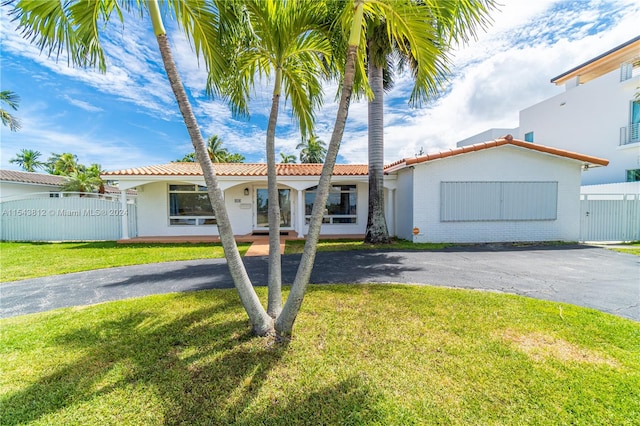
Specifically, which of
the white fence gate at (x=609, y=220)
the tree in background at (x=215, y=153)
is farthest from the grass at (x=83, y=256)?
the tree in background at (x=215, y=153)

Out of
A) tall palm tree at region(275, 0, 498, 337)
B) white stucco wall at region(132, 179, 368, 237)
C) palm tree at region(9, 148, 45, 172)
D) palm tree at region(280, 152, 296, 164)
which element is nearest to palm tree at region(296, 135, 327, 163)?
palm tree at region(280, 152, 296, 164)

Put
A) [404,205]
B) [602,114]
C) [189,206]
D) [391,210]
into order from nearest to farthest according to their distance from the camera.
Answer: [404,205] → [391,210] → [189,206] → [602,114]

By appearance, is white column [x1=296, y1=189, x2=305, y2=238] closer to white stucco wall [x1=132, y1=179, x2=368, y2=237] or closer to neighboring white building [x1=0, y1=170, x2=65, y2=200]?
white stucco wall [x1=132, y1=179, x2=368, y2=237]

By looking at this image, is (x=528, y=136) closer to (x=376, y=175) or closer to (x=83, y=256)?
(x=376, y=175)

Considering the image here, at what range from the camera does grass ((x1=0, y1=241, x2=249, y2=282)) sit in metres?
7.93

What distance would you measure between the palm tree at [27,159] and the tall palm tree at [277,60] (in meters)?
58.7

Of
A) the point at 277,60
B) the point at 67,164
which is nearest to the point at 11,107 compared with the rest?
the point at 277,60

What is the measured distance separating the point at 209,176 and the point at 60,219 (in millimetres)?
15864

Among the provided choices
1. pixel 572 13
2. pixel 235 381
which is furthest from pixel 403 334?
pixel 572 13

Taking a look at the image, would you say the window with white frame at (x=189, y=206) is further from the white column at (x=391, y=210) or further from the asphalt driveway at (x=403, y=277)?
the white column at (x=391, y=210)

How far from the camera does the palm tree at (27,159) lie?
42344 mm

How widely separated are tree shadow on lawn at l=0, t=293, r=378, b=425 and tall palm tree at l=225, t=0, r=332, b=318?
96 cm

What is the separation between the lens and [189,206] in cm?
1471

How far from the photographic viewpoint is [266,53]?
4.33m
